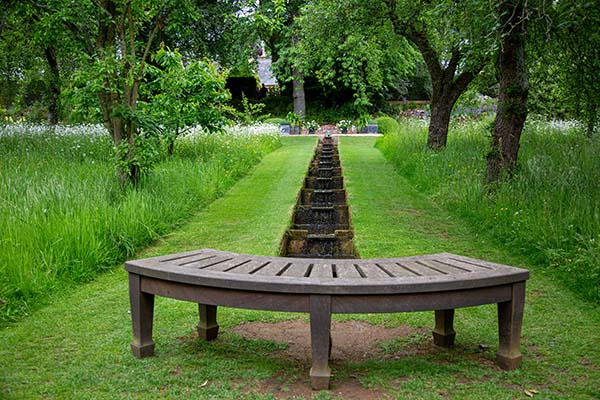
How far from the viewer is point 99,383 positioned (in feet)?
11.0

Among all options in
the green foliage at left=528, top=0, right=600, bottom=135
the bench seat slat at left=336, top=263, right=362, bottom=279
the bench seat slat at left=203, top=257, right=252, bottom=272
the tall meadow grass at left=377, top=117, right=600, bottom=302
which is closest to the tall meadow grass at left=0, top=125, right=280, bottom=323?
the bench seat slat at left=203, top=257, right=252, bottom=272

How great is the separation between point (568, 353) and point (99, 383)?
304cm

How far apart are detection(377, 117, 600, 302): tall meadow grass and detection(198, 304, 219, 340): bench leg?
10.5 ft

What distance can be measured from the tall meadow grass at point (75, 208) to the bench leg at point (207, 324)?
166cm

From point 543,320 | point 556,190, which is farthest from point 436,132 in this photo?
point 543,320

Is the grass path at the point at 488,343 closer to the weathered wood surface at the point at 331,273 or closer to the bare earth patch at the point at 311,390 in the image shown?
the bare earth patch at the point at 311,390

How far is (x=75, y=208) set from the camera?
6.54m

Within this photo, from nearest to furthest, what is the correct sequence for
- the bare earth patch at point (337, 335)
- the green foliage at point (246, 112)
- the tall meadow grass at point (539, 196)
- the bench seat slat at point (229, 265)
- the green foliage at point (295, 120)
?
the bench seat slat at point (229, 265), the bare earth patch at point (337, 335), the tall meadow grass at point (539, 196), the green foliage at point (246, 112), the green foliage at point (295, 120)

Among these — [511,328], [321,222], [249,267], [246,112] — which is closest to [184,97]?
[321,222]

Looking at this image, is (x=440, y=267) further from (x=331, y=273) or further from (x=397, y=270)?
(x=331, y=273)

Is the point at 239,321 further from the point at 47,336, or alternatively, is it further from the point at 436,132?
the point at 436,132

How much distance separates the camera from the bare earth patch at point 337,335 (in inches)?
152

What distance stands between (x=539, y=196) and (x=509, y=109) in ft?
5.47

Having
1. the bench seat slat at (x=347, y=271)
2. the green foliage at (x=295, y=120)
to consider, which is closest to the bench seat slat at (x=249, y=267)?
the bench seat slat at (x=347, y=271)
